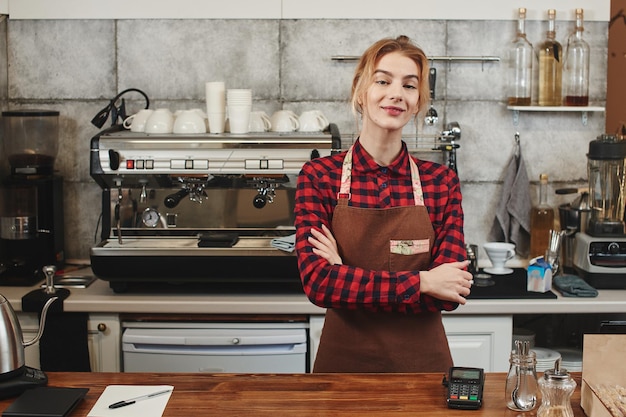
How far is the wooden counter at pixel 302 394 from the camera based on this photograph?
208 centimetres

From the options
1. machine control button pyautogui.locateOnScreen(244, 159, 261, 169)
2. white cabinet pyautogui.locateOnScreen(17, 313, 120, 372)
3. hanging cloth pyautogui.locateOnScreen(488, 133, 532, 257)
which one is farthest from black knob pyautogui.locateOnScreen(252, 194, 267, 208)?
hanging cloth pyautogui.locateOnScreen(488, 133, 532, 257)

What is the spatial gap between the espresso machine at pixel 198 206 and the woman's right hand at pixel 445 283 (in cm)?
110

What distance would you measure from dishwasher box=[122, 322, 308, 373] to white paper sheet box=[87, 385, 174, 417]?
118 cm

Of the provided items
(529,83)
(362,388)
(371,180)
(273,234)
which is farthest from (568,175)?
(362,388)

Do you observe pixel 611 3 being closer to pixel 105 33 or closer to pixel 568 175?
pixel 568 175

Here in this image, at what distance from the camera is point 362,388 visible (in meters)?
2.23

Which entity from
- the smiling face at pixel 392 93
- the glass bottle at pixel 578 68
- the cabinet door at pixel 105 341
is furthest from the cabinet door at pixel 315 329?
the glass bottle at pixel 578 68

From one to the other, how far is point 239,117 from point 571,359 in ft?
5.59

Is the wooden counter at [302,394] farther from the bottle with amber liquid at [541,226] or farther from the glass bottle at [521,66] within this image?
the glass bottle at [521,66]

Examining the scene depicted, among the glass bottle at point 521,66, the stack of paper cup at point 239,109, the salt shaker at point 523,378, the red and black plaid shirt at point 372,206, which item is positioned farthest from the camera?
the glass bottle at point 521,66

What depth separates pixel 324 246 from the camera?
2.47 metres

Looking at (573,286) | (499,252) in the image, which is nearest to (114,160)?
(499,252)

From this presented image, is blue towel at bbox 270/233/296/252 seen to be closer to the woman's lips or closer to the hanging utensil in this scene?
the hanging utensil

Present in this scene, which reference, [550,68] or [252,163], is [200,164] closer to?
[252,163]
